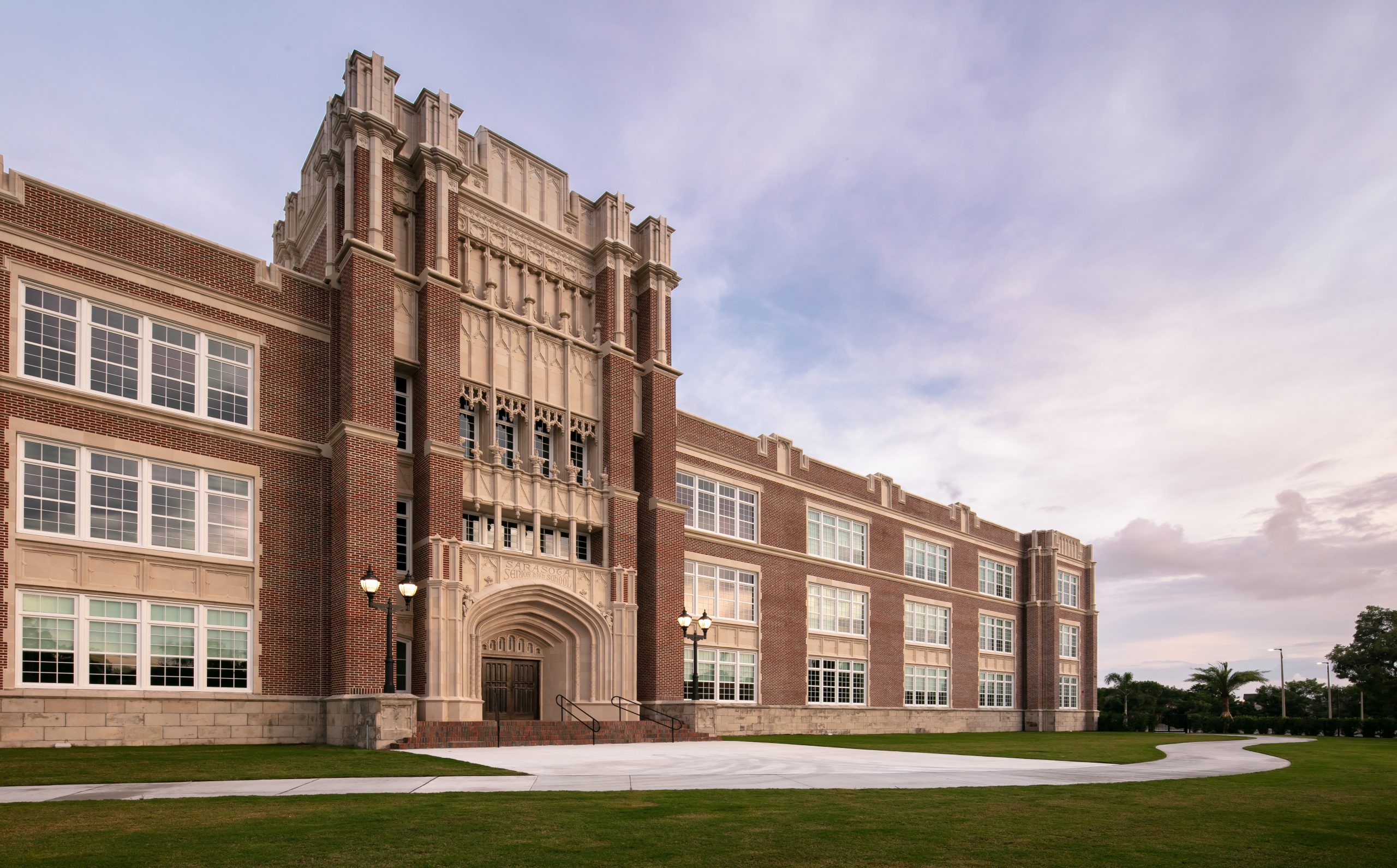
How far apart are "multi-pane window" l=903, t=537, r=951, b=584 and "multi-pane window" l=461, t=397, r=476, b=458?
90.3 feet

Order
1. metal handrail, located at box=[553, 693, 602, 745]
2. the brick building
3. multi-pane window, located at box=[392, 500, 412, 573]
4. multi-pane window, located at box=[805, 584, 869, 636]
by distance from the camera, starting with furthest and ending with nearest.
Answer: multi-pane window, located at box=[805, 584, 869, 636] < metal handrail, located at box=[553, 693, 602, 745] < multi-pane window, located at box=[392, 500, 412, 573] < the brick building

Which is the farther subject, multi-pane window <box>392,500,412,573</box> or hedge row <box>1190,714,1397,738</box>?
hedge row <box>1190,714,1397,738</box>

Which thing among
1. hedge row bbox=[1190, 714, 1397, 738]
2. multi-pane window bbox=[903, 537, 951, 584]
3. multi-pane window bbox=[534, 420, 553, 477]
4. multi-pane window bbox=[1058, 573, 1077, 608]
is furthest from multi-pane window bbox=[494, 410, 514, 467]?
hedge row bbox=[1190, 714, 1397, 738]

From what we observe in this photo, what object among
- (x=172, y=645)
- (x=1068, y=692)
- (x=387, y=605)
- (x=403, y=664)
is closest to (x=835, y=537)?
(x=403, y=664)

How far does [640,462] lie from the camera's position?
34.9 metres

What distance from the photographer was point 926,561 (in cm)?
5172

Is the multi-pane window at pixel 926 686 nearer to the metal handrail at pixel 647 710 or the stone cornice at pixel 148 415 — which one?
the metal handrail at pixel 647 710

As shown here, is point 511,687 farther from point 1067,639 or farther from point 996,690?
point 1067,639

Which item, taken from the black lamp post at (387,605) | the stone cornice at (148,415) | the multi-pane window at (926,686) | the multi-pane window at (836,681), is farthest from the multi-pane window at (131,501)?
the multi-pane window at (926,686)

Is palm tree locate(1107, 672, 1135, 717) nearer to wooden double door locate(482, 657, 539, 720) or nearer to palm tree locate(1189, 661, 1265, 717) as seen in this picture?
palm tree locate(1189, 661, 1265, 717)

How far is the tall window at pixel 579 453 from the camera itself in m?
32.8

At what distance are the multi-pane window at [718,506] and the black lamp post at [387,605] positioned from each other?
14.0 meters

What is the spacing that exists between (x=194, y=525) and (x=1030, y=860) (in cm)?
2181

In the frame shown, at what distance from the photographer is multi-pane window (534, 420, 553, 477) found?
31.8 metres
